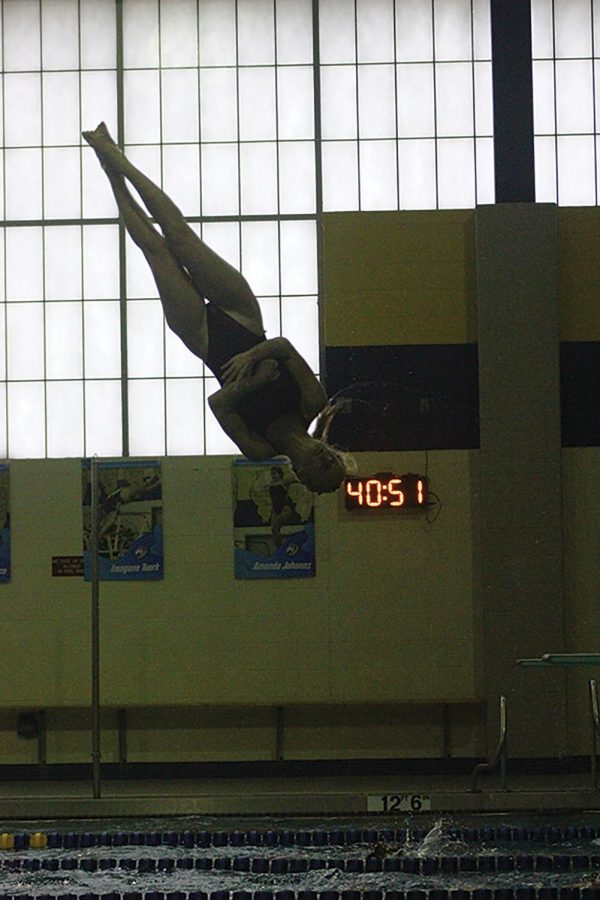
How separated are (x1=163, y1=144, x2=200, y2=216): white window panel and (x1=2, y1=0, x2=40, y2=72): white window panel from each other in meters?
1.43

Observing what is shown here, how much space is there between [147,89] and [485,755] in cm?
637

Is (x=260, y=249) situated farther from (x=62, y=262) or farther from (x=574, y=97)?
(x=574, y=97)

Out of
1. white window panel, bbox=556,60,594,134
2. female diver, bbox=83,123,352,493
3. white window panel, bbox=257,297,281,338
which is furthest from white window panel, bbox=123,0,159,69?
female diver, bbox=83,123,352,493

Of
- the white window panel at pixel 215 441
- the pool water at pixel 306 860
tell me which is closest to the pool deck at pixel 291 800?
the pool water at pixel 306 860

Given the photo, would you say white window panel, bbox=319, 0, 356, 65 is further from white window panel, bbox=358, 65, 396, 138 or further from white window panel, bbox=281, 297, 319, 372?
white window panel, bbox=281, 297, 319, 372

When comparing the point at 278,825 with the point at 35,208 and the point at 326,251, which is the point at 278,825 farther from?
the point at 35,208

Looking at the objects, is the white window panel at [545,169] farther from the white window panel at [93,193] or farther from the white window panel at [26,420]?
the white window panel at [26,420]

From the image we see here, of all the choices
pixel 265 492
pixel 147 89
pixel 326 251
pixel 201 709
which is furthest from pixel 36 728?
pixel 147 89

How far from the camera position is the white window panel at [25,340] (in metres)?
13.5

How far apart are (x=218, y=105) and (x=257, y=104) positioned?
0.34 m

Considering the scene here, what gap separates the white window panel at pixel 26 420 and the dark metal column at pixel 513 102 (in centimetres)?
426

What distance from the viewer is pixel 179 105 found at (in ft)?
44.8

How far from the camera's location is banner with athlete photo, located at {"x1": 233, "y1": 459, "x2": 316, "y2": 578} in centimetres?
1314

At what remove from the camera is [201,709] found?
1327 centimetres
